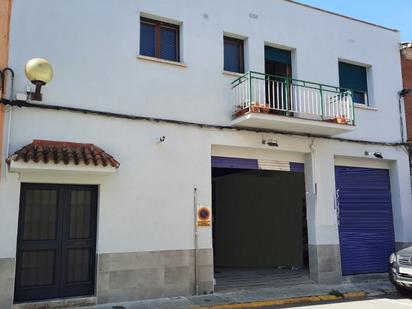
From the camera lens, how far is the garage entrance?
14109mm

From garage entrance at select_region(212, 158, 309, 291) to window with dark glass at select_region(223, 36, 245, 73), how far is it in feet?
10.6

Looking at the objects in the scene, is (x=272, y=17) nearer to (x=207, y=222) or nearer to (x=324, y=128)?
(x=324, y=128)

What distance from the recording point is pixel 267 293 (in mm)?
10109

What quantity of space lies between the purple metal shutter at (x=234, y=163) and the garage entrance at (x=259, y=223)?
2.07 m

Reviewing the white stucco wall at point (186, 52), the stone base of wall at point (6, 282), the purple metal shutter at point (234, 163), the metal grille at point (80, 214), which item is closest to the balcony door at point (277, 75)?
the white stucco wall at point (186, 52)

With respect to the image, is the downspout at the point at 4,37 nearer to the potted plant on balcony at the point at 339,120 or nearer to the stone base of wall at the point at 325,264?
the potted plant on balcony at the point at 339,120

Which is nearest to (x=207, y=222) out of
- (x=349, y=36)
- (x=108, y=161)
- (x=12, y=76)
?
(x=108, y=161)

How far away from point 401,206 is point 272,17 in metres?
6.71

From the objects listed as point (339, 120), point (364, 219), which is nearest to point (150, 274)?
point (339, 120)

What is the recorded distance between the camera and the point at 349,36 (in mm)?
13141

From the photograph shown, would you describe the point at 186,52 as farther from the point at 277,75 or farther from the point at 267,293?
the point at 267,293

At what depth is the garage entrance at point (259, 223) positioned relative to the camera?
14.1 metres

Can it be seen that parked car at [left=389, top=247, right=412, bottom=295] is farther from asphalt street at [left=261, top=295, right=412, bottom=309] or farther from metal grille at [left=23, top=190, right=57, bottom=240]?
metal grille at [left=23, top=190, right=57, bottom=240]

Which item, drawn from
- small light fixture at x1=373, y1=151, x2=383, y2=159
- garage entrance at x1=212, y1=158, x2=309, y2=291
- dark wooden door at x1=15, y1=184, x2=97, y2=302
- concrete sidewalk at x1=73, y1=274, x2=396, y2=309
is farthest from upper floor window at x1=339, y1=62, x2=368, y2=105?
dark wooden door at x1=15, y1=184, x2=97, y2=302
